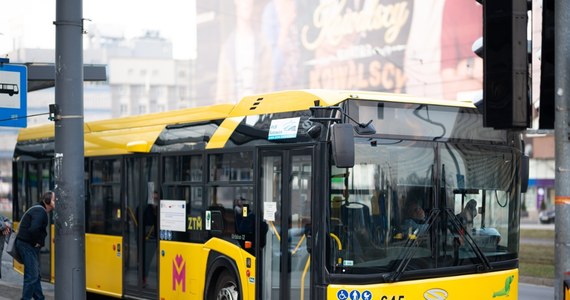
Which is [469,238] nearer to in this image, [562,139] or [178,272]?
[562,139]

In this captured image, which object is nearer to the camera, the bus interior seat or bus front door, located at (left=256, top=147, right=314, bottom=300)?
the bus interior seat

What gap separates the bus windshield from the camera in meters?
9.05

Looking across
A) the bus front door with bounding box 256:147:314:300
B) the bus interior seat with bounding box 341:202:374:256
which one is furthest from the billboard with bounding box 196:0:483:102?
the bus interior seat with bounding box 341:202:374:256

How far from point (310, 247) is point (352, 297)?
2.27ft

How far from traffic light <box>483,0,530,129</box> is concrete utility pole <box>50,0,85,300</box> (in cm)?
430

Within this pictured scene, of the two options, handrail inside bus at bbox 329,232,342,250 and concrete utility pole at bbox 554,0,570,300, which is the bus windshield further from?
concrete utility pole at bbox 554,0,570,300

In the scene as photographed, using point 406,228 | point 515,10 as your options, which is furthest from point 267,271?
point 515,10

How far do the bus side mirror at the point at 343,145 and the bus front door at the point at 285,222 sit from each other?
2.69 ft

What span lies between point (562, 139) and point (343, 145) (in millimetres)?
2335

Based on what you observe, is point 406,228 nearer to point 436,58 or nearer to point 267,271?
point 267,271

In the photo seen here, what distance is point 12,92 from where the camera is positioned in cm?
1130

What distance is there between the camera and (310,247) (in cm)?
925

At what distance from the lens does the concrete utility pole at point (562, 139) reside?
21.9ft

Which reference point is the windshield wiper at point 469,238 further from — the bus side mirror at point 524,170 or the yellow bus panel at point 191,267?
the yellow bus panel at point 191,267
